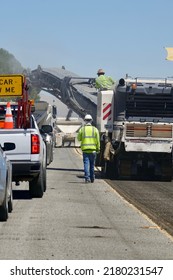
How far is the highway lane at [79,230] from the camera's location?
12.2 metres

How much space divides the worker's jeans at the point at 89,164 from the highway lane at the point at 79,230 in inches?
142

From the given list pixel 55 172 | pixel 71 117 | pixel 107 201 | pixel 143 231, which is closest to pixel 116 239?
pixel 143 231

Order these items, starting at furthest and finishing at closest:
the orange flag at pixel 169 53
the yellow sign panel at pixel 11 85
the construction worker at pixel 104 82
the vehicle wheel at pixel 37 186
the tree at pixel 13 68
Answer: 1. the tree at pixel 13 68
2. the orange flag at pixel 169 53
3. the construction worker at pixel 104 82
4. the yellow sign panel at pixel 11 85
5. the vehicle wheel at pixel 37 186

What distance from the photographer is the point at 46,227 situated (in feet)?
48.9

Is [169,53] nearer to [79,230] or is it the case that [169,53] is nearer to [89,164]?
[89,164]

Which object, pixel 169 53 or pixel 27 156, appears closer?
pixel 27 156

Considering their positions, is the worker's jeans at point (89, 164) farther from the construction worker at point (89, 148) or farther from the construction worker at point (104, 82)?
the construction worker at point (104, 82)

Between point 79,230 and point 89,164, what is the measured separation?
1135 cm

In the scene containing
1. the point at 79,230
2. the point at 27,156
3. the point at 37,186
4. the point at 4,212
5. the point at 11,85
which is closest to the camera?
the point at 79,230

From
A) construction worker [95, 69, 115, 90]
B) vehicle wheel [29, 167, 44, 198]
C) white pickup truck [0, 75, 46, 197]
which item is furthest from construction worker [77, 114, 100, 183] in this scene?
vehicle wheel [29, 167, 44, 198]

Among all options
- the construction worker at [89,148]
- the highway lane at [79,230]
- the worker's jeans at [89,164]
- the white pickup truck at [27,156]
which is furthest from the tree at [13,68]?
the highway lane at [79,230]

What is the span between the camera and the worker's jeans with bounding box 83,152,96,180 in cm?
2570

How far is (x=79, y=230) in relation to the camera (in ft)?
48.0

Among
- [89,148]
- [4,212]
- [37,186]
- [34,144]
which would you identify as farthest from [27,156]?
[89,148]
